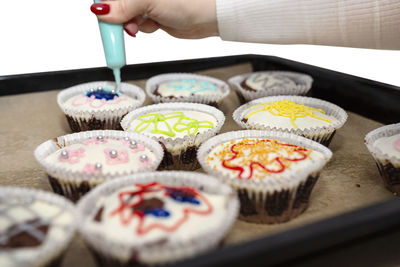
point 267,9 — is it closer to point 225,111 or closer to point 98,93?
point 225,111

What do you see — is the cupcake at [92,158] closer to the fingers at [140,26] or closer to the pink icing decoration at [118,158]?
the pink icing decoration at [118,158]

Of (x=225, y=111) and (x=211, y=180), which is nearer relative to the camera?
(x=211, y=180)

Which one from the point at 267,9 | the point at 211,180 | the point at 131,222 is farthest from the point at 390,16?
the point at 131,222

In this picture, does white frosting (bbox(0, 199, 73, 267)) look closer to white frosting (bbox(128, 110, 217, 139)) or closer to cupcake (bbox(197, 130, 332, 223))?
cupcake (bbox(197, 130, 332, 223))

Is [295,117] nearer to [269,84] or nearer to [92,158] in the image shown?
[269,84]

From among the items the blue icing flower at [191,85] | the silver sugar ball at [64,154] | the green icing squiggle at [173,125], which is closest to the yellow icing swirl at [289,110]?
the green icing squiggle at [173,125]

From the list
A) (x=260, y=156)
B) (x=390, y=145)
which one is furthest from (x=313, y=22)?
(x=260, y=156)

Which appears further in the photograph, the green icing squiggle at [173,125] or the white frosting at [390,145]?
the green icing squiggle at [173,125]
